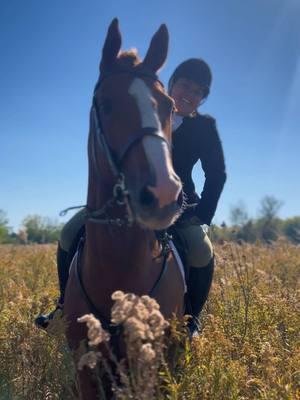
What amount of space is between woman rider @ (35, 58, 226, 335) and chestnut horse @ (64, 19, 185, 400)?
0.52 m

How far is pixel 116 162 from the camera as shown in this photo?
262cm

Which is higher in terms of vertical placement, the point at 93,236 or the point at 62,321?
the point at 93,236

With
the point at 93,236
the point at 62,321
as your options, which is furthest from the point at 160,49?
the point at 62,321

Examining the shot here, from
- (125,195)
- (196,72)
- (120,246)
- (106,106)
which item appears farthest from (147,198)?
(196,72)

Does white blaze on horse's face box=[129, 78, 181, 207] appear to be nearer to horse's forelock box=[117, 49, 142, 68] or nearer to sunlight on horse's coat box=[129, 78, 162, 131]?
sunlight on horse's coat box=[129, 78, 162, 131]

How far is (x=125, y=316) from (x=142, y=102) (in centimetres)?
138

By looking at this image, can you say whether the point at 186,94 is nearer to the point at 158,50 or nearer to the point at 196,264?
the point at 158,50

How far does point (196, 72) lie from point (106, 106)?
165 cm

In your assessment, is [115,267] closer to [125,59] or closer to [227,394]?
[227,394]

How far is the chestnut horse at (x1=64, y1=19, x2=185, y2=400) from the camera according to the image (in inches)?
92.7

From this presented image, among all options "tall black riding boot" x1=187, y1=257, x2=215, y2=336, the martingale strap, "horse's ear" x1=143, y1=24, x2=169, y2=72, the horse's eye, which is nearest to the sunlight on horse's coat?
the horse's eye

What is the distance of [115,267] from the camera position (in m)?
2.83

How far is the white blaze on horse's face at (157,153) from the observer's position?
2227 mm

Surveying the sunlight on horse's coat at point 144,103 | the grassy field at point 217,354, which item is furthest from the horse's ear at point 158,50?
the grassy field at point 217,354
